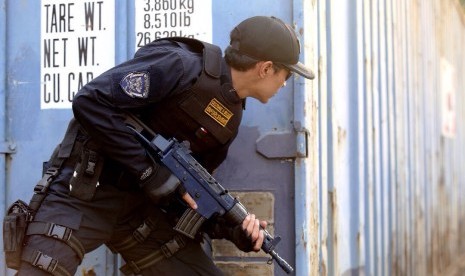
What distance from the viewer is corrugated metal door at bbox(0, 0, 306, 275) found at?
2.99 metres

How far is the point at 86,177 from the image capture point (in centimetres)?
242

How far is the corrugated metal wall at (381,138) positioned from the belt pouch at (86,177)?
3.27 feet

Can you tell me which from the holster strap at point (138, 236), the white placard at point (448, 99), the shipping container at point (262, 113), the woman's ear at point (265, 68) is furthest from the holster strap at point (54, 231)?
the white placard at point (448, 99)

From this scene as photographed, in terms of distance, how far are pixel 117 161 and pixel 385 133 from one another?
2480 millimetres

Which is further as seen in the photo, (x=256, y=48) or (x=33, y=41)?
(x=33, y=41)

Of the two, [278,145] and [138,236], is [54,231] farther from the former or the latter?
[278,145]

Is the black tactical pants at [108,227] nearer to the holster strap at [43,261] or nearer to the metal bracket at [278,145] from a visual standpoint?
the holster strap at [43,261]

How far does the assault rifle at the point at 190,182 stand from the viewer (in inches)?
96.6

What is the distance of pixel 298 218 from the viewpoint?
116 inches

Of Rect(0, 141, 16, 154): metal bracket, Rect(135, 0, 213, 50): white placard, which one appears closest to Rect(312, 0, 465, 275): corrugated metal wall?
Rect(135, 0, 213, 50): white placard

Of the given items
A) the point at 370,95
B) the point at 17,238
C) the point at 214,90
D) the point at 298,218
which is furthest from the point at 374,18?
the point at 17,238

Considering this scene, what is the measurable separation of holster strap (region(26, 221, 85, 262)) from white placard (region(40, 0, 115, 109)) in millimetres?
918

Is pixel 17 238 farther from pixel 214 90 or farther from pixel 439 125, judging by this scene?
pixel 439 125

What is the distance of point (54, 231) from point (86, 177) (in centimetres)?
21
